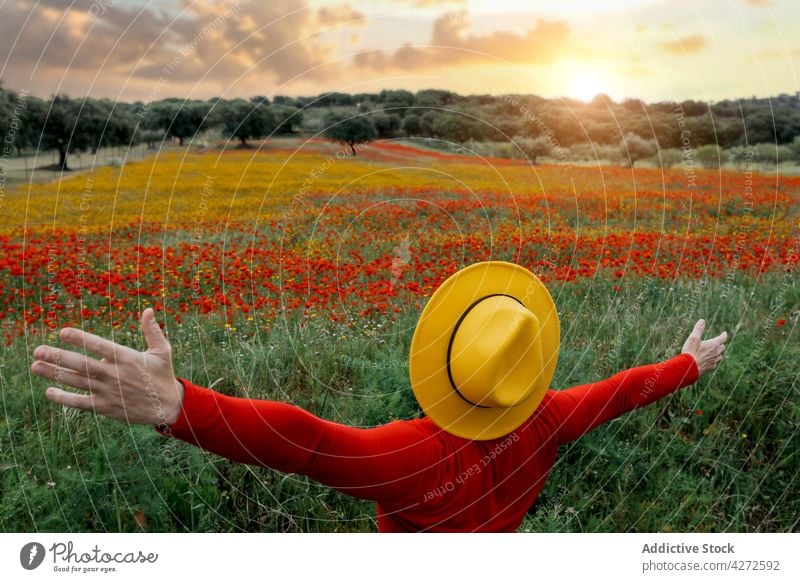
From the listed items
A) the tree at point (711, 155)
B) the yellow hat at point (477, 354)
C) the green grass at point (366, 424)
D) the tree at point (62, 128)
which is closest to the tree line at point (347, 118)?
the tree at point (62, 128)

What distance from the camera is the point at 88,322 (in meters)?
3.26

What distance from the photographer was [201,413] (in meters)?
1.31

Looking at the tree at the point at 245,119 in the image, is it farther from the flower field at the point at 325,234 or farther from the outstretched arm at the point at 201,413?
the outstretched arm at the point at 201,413

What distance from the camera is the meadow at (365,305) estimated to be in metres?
2.41

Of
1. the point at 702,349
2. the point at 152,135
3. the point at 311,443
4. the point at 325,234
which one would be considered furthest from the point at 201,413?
the point at 325,234

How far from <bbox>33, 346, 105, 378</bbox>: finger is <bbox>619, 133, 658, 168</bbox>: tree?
3.44 m

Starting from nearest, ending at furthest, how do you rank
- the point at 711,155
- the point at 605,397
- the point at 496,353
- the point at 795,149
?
1. the point at 496,353
2. the point at 605,397
3. the point at 795,149
4. the point at 711,155

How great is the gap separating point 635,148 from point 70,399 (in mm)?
3754

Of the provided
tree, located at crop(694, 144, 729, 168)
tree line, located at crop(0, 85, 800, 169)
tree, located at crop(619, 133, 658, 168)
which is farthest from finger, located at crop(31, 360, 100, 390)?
tree, located at crop(694, 144, 729, 168)

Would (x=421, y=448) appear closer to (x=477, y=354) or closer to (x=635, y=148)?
(x=477, y=354)

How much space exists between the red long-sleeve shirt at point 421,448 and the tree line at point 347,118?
1421 mm

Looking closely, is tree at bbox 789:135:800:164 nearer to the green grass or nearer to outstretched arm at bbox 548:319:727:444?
the green grass
